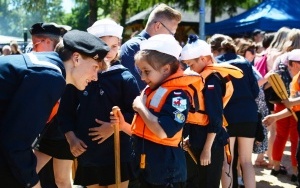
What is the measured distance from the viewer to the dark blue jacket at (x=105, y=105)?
372cm

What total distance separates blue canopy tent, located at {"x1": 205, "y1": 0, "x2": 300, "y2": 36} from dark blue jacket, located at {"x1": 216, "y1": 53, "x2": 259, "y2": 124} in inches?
319

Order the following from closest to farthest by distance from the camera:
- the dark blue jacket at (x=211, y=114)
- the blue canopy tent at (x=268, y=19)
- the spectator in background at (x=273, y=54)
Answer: the dark blue jacket at (x=211, y=114)
the spectator in background at (x=273, y=54)
the blue canopy tent at (x=268, y=19)

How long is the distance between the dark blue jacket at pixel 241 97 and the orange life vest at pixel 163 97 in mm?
1863

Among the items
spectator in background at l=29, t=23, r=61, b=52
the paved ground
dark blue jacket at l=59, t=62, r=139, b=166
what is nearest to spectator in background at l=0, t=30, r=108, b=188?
dark blue jacket at l=59, t=62, r=139, b=166

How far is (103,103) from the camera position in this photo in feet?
12.3

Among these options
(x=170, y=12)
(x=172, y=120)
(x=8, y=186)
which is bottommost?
(x=8, y=186)

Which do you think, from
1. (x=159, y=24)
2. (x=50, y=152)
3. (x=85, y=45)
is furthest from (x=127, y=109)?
(x=85, y=45)

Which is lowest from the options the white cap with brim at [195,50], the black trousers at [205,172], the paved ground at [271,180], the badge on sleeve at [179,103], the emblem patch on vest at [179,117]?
the paved ground at [271,180]

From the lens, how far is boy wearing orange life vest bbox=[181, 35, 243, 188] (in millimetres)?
3918

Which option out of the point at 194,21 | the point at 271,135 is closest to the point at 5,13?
the point at 194,21

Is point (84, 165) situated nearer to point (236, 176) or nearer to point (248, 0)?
point (236, 176)

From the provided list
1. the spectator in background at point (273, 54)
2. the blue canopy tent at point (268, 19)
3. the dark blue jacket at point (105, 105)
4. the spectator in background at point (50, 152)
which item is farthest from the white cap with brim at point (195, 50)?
the blue canopy tent at point (268, 19)

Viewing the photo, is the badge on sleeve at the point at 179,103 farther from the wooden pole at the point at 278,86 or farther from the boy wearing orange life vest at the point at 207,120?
the wooden pole at the point at 278,86

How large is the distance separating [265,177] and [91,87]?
12.6ft
